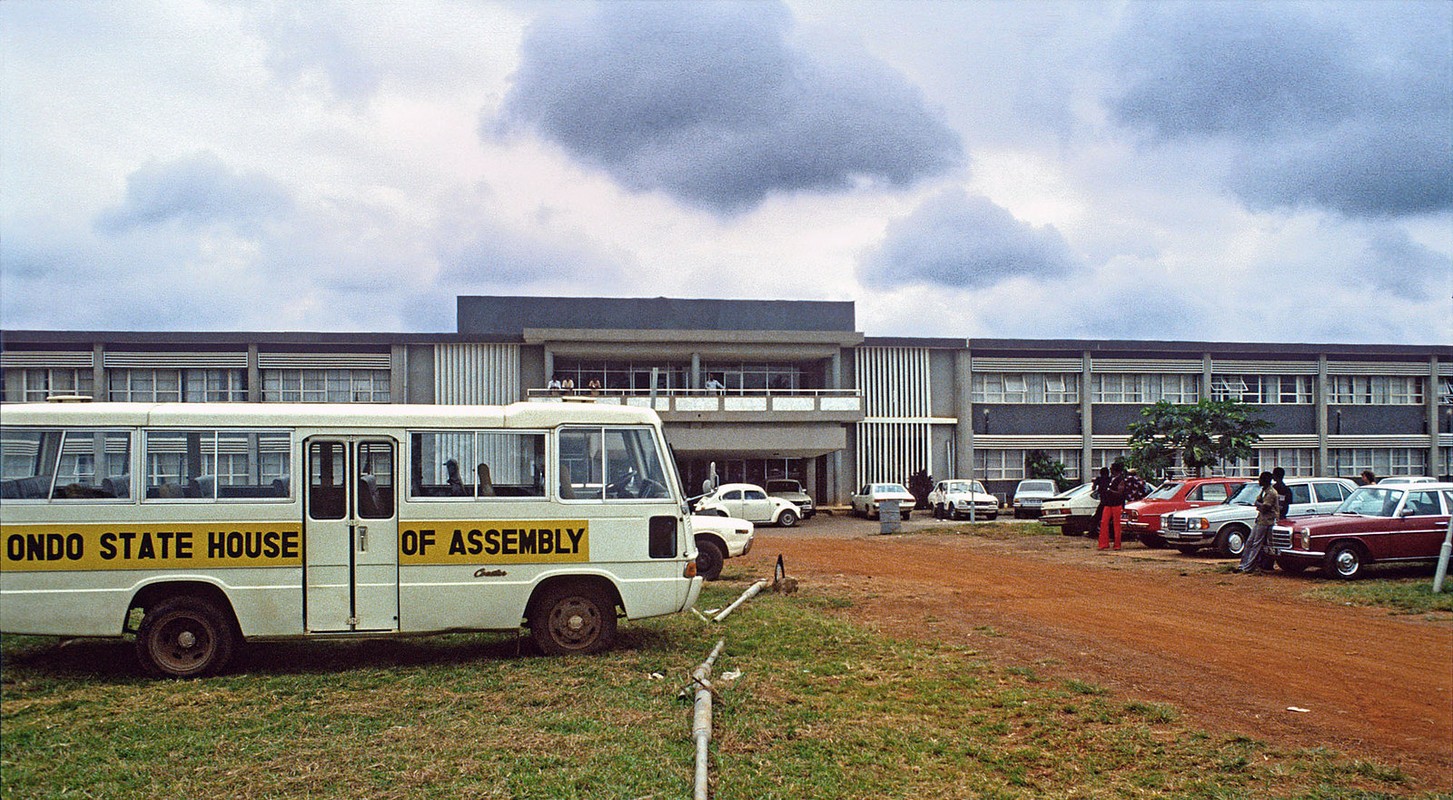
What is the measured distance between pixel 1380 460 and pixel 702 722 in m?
52.9

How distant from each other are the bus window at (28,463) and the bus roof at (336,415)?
0.98 feet

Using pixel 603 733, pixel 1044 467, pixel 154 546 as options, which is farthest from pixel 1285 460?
pixel 154 546

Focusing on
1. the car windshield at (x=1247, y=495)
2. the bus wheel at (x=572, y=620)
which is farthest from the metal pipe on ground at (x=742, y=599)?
the car windshield at (x=1247, y=495)

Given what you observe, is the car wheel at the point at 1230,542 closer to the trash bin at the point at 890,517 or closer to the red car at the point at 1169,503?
the red car at the point at 1169,503

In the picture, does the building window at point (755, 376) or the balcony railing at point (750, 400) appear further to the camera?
the building window at point (755, 376)

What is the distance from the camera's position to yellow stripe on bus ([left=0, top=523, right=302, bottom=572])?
316 inches

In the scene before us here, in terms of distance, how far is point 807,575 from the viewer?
18.6 meters

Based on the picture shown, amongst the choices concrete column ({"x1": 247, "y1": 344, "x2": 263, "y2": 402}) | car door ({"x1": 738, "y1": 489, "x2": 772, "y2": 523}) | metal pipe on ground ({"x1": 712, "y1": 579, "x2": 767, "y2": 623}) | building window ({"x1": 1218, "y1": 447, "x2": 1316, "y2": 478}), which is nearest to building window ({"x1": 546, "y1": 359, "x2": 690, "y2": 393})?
car door ({"x1": 738, "y1": 489, "x2": 772, "y2": 523})

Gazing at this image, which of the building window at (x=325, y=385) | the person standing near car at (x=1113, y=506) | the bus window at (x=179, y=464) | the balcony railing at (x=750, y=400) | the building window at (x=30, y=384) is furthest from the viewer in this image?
the balcony railing at (x=750, y=400)

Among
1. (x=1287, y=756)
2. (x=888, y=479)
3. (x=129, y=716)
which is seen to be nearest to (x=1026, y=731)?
(x=1287, y=756)

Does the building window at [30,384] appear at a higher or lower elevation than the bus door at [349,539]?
higher

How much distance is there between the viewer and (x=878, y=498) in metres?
39.0

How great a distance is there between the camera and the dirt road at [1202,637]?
814 centimetres

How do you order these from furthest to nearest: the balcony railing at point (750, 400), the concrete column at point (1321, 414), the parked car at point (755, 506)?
the concrete column at point (1321, 414), the balcony railing at point (750, 400), the parked car at point (755, 506)
